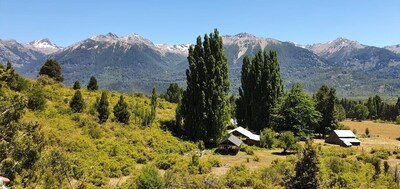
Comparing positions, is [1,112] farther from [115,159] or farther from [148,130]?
[148,130]

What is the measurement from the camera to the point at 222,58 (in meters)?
45.2

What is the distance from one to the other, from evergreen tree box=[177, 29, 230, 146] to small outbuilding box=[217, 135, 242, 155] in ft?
7.07

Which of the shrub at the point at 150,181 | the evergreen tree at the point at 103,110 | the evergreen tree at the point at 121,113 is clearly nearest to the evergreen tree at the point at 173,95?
the evergreen tree at the point at 121,113

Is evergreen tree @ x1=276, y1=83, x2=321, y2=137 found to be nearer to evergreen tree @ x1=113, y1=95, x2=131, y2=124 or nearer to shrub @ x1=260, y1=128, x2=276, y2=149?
shrub @ x1=260, y1=128, x2=276, y2=149

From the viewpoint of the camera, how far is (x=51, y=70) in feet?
167

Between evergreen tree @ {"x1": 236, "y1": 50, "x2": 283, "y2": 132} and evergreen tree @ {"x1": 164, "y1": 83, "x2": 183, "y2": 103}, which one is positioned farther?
evergreen tree @ {"x1": 164, "y1": 83, "x2": 183, "y2": 103}

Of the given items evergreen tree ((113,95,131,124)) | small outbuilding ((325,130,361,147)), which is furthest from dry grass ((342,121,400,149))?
evergreen tree ((113,95,131,124))

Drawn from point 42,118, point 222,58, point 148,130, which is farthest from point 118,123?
point 222,58

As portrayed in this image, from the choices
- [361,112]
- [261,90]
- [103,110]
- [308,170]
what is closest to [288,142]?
[261,90]

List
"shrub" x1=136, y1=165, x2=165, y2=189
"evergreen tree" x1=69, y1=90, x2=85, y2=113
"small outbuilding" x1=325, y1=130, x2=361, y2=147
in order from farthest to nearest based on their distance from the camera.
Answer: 1. "small outbuilding" x1=325, y1=130, x2=361, y2=147
2. "evergreen tree" x1=69, y1=90, x2=85, y2=113
3. "shrub" x1=136, y1=165, x2=165, y2=189

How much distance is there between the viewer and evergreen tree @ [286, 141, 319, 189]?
17.9 meters

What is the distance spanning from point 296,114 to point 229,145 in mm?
15590

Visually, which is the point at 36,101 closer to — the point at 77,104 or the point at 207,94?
the point at 77,104

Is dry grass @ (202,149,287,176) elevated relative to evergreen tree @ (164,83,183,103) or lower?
lower
